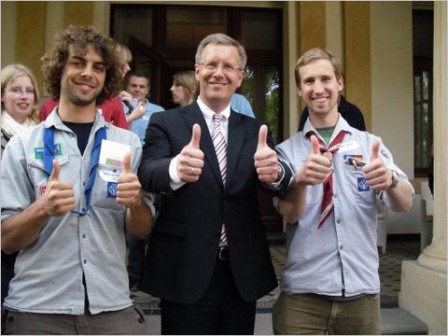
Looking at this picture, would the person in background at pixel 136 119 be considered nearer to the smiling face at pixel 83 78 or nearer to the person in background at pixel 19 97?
the person in background at pixel 19 97

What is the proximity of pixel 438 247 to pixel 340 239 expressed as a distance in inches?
93.3

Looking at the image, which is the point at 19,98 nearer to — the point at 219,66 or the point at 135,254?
the point at 219,66

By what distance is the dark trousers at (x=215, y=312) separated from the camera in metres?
2.06

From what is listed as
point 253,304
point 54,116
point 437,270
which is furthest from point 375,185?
point 437,270

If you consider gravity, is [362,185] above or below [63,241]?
above

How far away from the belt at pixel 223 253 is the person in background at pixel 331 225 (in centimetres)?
29

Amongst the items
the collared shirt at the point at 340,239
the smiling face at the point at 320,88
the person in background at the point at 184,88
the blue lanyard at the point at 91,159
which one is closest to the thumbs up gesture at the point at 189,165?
the blue lanyard at the point at 91,159

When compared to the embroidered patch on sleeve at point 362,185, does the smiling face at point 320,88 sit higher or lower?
higher

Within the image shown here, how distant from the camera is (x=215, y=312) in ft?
6.86

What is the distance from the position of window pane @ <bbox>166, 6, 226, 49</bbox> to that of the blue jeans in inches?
234

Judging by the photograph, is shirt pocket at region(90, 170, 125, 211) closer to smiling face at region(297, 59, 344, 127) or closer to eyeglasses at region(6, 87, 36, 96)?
smiling face at region(297, 59, 344, 127)

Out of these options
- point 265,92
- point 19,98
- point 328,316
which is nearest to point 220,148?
point 328,316

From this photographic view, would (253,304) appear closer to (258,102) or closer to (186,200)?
(186,200)

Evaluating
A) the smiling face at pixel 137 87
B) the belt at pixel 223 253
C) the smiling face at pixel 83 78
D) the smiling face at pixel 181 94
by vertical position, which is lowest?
the belt at pixel 223 253
